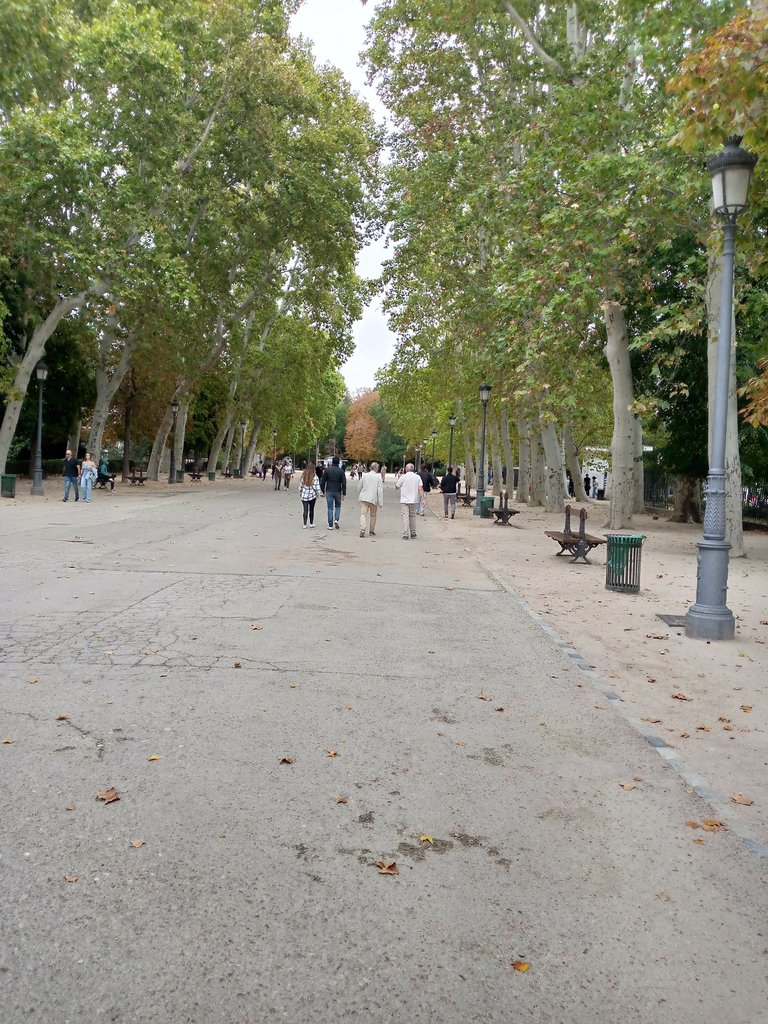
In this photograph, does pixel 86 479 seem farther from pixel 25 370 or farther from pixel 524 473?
pixel 524 473

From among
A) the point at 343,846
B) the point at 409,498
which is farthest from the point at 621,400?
the point at 343,846

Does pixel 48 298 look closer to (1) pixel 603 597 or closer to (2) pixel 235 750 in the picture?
(1) pixel 603 597

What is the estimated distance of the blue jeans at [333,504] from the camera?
20906 mm

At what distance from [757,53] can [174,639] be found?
6.74 metres

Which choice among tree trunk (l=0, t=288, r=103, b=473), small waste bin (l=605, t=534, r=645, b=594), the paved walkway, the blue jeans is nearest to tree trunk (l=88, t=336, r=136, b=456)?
tree trunk (l=0, t=288, r=103, b=473)

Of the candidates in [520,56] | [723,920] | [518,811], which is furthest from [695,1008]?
[520,56]

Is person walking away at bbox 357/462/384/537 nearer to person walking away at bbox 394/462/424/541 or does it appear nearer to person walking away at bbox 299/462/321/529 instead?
person walking away at bbox 394/462/424/541

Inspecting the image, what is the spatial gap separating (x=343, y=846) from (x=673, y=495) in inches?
1447

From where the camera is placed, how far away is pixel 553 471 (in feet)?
105

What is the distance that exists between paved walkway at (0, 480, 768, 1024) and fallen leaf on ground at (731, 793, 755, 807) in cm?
23

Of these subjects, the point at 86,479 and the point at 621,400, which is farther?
the point at 86,479

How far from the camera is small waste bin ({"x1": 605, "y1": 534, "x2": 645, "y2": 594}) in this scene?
41.6 ft

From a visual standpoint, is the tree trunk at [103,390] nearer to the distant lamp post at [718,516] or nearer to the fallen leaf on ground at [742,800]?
the distant lamp post at [718,516]

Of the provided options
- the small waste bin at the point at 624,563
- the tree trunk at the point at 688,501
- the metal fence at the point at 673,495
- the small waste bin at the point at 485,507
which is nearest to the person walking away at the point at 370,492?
the small waste bin at the point at 624,563
